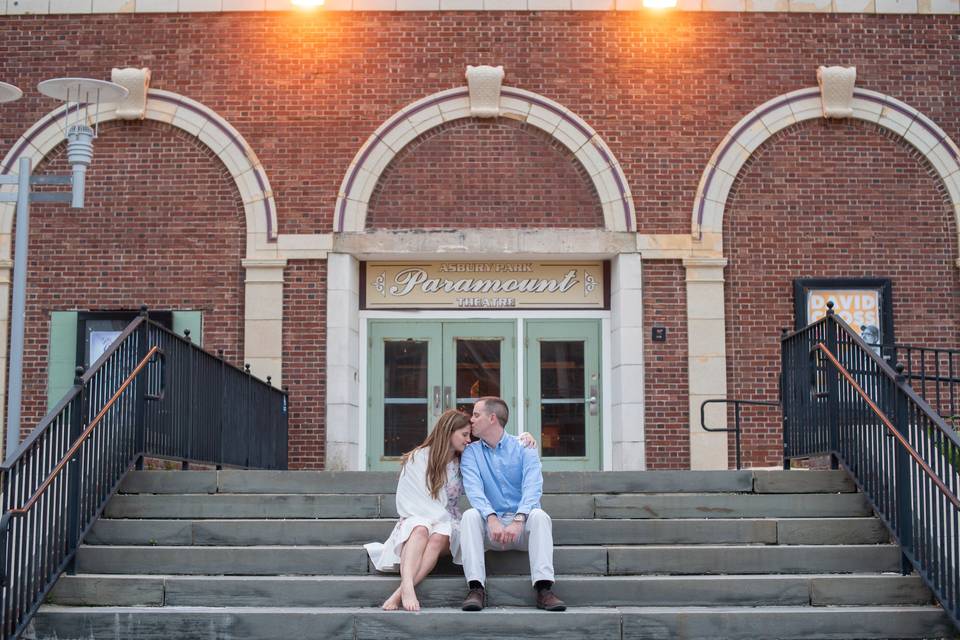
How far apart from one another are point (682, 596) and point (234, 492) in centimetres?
349

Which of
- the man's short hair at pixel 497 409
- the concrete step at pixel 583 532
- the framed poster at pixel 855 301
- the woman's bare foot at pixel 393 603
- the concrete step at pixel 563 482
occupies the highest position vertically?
the framed poster at pixel 855 301

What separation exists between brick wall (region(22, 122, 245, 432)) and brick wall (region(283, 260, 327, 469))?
0.65 metres

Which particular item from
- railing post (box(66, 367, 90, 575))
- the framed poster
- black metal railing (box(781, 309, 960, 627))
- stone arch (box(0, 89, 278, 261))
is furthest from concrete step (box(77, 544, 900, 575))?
stone arch (box(0, 89, 278, 261))

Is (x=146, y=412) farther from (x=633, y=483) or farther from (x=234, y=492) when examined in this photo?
(x=633, y=483)

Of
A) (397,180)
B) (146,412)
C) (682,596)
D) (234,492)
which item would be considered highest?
(397,180)

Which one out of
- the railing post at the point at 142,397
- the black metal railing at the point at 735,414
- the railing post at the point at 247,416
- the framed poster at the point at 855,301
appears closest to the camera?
the railing post at the point at 142,397

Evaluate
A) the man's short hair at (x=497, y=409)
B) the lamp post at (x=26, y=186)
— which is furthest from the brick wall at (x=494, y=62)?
the man's short hair at (x=497, y=409)

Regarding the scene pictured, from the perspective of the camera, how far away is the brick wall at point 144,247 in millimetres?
14766

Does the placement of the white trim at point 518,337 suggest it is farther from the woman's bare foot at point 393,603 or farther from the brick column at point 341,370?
the woman's bare foot at point 393,603

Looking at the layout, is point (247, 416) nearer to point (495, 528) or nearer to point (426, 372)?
point (426, 372)

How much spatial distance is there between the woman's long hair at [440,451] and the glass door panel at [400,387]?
23.9 feet

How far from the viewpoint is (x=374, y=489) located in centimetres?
877

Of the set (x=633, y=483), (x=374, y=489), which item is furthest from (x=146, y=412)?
(x=633, y=483)

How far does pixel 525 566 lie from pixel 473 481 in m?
0.68
